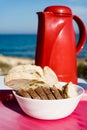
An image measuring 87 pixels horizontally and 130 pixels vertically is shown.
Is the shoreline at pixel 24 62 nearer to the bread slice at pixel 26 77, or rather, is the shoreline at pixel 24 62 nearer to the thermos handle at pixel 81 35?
the thermos handle at pixel 81 35

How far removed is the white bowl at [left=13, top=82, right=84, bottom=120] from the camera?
66 centimetres

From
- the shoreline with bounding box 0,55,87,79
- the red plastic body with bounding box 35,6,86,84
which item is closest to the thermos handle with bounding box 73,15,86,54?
the red plastic body with bounding box 35,6,86,84

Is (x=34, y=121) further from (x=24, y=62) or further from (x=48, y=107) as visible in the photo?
(x=24, y=62)

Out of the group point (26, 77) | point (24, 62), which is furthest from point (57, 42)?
point (24, 62)

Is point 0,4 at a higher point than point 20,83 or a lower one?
lower

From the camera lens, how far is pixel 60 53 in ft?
3.20

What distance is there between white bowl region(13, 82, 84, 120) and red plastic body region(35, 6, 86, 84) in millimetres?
297

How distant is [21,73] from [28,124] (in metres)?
0.12

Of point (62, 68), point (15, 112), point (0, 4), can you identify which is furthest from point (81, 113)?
point (0, 4)

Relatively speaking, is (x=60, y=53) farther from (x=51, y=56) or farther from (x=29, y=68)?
(x=29, y=68)

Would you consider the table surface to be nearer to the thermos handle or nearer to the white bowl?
the white bowl

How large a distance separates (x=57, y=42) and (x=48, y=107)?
349 millimetres

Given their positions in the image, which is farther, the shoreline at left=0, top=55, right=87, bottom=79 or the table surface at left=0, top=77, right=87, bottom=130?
the shoreline at left=0, top=55, right=87, bottom=79

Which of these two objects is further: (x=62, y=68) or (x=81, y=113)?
(x=62, y=68)
